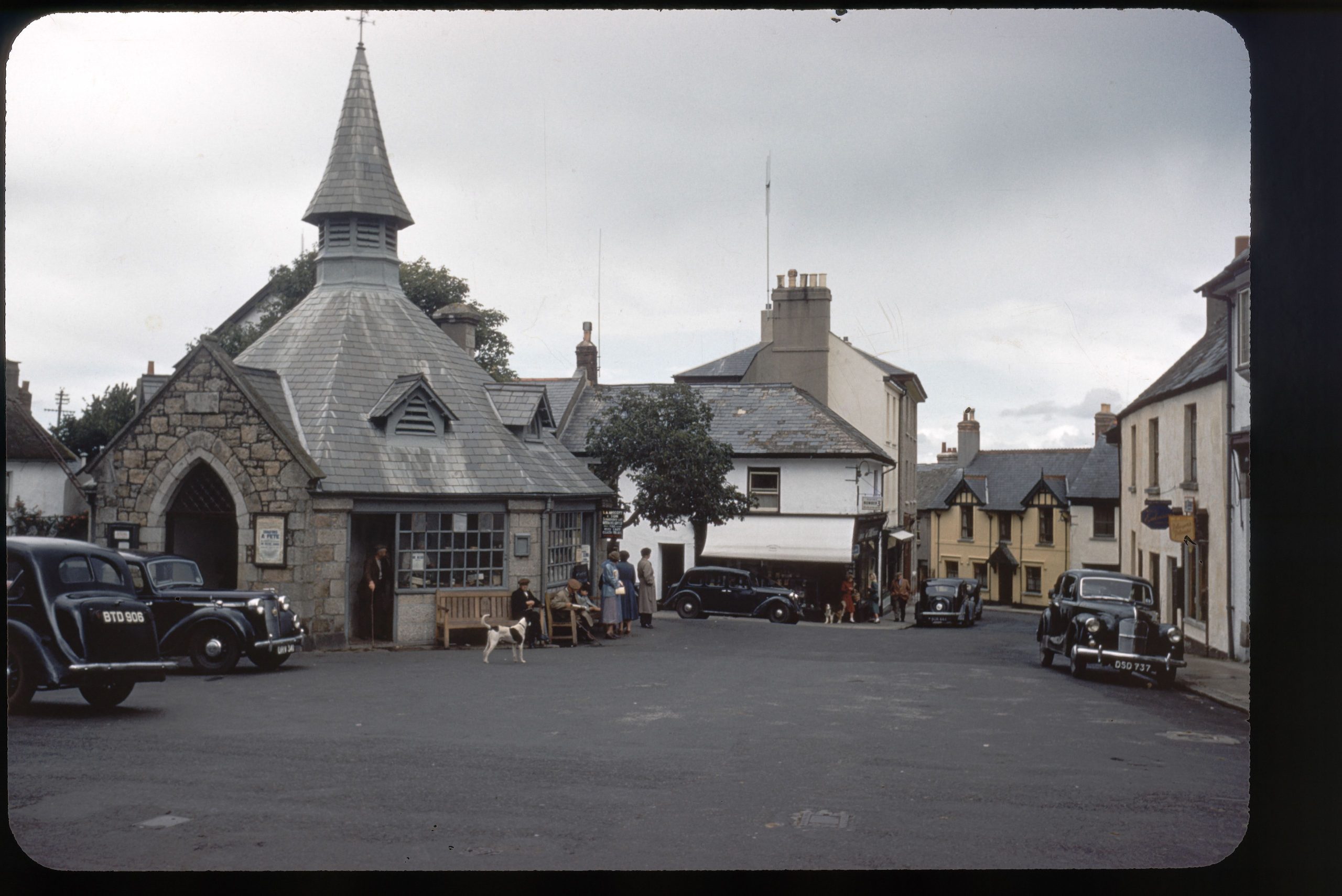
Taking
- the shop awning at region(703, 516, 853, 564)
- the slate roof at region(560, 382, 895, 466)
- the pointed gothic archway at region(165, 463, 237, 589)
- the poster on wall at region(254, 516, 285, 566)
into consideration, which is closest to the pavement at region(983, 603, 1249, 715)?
the poster on wall at region(254, 516, 285, 566)

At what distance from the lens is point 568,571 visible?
67.5ft

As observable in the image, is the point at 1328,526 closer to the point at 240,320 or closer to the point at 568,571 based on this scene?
the point at 240,320

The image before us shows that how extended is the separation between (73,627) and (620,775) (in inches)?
201

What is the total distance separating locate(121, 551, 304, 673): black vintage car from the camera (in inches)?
497

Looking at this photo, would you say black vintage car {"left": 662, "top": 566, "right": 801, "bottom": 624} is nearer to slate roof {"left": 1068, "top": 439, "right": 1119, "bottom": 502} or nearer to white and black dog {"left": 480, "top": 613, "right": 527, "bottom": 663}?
white and black dog {"left": 480, "top": 613, "right": 527, "bottom": 663}

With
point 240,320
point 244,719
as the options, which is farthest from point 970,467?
point 240,320

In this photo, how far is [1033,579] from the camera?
55.6 feet

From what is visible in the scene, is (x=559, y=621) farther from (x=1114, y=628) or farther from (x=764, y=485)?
(x=764, y=485)

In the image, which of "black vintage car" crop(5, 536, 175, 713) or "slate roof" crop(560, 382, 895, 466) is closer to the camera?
"black vintage car" crop(5, 536, 175, 713)

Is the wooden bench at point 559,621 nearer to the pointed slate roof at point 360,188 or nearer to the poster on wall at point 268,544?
the poster on wall at point 268,544

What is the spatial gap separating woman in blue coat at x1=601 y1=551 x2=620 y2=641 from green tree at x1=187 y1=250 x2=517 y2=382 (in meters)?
4.92

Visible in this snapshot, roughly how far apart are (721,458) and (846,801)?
1668 cm

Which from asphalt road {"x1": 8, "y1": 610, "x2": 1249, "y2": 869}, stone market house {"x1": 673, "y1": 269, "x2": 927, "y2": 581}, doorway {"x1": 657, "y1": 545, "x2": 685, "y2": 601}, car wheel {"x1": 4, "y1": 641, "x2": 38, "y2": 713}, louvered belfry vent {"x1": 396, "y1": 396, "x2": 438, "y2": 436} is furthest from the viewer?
stone market house {"x1": 673, "y1": 269, "x2": 927, "y2": 581}

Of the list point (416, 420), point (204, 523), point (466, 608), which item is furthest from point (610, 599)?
point (204, 523)
